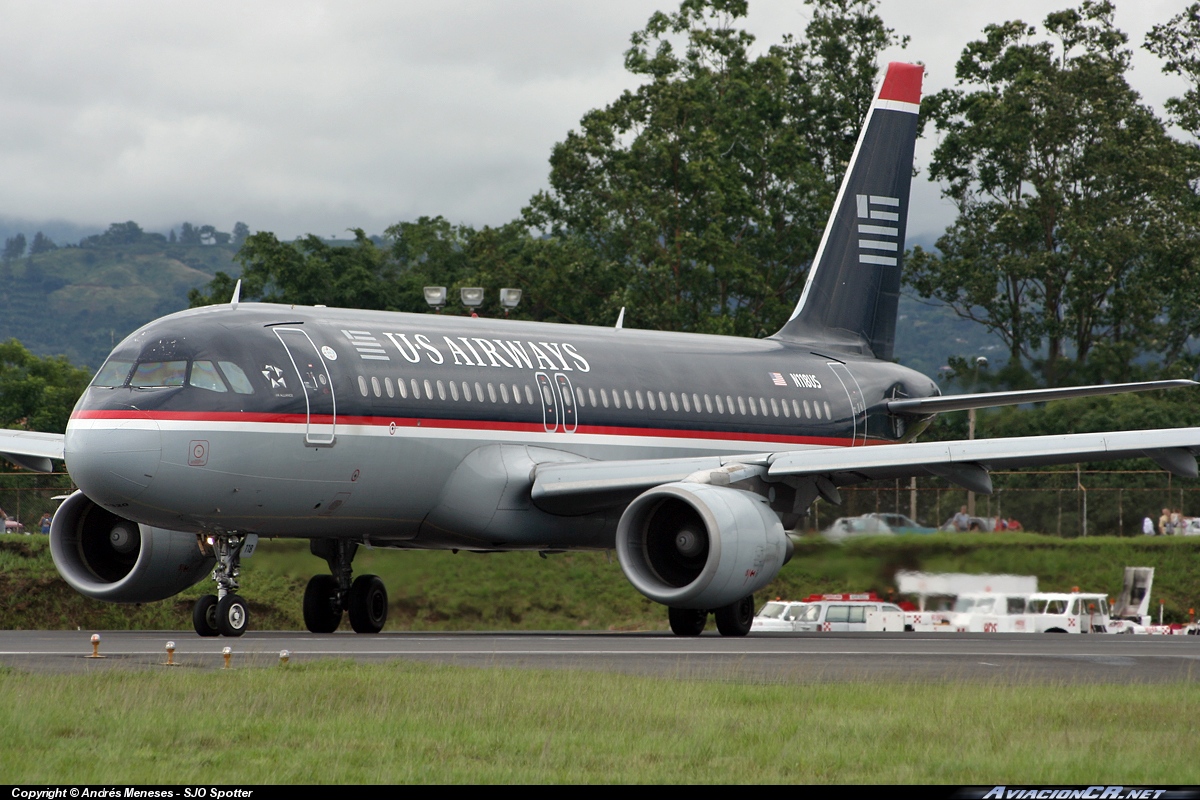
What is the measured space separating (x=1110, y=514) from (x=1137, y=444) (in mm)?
17098

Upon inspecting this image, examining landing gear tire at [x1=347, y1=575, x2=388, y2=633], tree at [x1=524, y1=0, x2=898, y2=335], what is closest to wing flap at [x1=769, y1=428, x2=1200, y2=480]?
landing gear tire at [x1=347, y1=575, x2=388, y2=633]

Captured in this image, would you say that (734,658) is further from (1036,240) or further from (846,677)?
(1036,240)

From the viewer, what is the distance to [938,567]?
26.3 m

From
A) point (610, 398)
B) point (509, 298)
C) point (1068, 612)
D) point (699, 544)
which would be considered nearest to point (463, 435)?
point (610, 398)

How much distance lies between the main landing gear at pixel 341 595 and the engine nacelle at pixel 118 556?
1548mm

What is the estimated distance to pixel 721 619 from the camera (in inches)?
948

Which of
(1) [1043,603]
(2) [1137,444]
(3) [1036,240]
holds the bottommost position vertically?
(1) [1043,603]

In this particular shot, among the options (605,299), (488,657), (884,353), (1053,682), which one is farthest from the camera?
(605,299)

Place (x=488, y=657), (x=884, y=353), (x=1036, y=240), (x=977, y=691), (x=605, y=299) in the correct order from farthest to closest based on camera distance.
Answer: (x=1036, y=240) → (x=605, y=299) → (x=884, y=353) → (x=488, y=657) → (x=977, y=691)

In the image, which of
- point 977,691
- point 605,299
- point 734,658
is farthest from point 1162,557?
Result: point 605,299

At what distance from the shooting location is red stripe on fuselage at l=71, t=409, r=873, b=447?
19781 mm

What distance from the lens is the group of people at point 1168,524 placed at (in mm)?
38219

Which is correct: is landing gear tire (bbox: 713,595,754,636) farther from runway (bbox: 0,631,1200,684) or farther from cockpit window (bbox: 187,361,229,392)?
cockpit window (bbox: 187,361,229,392)

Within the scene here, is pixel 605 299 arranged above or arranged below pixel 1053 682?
above
